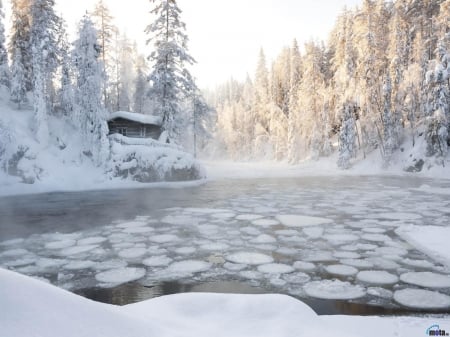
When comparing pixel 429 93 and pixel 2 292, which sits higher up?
pixel 429 93

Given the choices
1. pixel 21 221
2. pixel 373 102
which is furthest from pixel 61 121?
pixel 373 102

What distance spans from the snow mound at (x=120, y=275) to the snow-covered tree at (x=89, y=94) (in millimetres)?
15155

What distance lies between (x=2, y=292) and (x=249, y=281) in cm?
333

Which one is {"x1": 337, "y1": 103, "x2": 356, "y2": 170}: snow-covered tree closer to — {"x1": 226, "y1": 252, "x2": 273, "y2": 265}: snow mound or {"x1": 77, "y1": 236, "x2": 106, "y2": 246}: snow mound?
{"x1": 226, "y1": 252, "x2": 273, "y2": 265}: snow mound

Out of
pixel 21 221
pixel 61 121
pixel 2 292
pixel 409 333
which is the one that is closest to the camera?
pixel 2 292

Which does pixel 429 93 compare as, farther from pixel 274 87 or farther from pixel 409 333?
pixel 274 87

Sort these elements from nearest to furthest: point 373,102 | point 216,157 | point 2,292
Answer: point 2,292, point 373,102, point 216,157

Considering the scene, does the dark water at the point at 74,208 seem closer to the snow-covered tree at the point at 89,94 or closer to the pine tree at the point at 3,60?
the snow-covered tree at the point at 89,94

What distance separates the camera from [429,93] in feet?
73.2

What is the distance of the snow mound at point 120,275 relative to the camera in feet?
15.3

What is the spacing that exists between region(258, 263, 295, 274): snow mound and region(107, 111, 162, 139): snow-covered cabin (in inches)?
851

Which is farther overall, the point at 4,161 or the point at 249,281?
the point at 4,161

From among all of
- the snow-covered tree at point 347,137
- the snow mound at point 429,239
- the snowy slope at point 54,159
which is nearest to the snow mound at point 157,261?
the snow mound at point 429,239

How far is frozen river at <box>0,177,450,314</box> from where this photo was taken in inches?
168
